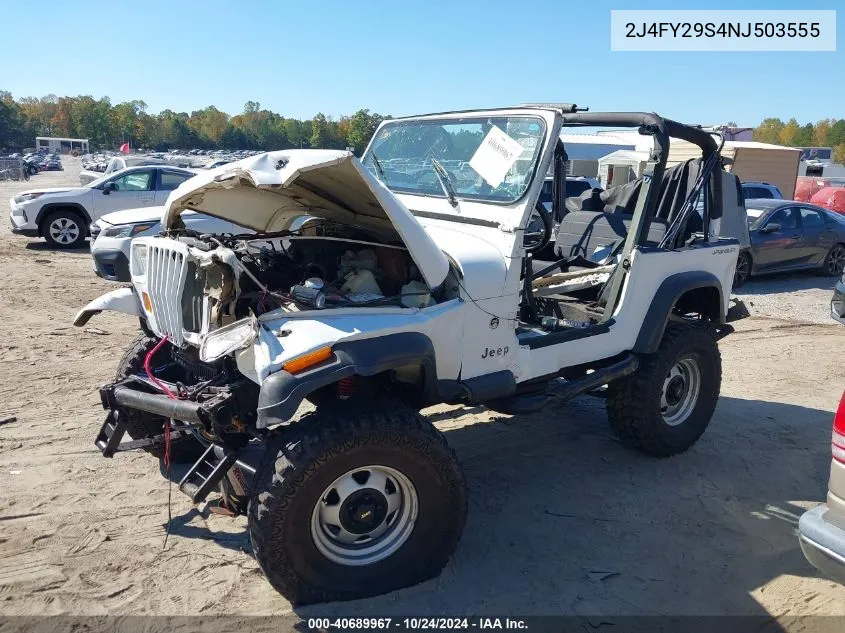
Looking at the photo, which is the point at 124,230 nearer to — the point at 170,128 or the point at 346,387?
→ the point at 346,387

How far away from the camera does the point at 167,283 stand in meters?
3.48

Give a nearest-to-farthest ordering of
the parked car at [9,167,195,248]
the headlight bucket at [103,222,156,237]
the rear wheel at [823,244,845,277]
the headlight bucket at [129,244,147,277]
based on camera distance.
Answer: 1. the headlight bucket at [129,244,147,277]
2. the headlight bucket at [103,222,156,237]
3. the rear wheel at [823,244,845,277]
4. the parked car at [9,167,195,248]

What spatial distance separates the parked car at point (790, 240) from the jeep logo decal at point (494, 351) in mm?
9061

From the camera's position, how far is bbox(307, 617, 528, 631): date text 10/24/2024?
3.00 m

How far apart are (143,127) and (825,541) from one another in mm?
109199

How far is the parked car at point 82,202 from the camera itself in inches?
520

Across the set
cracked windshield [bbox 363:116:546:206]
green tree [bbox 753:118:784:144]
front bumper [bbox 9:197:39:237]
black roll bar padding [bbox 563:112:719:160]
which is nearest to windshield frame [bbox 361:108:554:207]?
cracked windshield [bbox 363:116:546:206]

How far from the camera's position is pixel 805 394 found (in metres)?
6.46

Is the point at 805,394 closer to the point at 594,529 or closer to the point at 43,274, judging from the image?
the point at 594,529

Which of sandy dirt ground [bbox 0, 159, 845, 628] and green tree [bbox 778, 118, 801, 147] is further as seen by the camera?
green tree [bbox 778, 118, 801, 147]

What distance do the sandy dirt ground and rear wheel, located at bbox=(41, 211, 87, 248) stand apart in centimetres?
809

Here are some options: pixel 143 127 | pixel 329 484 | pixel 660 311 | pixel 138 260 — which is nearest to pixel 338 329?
pixel 329 484

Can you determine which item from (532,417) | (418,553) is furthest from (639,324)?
(418,553)

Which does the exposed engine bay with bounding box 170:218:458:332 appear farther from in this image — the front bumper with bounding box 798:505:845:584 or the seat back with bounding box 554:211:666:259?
the seat back with bounding box 554:211:666:259
